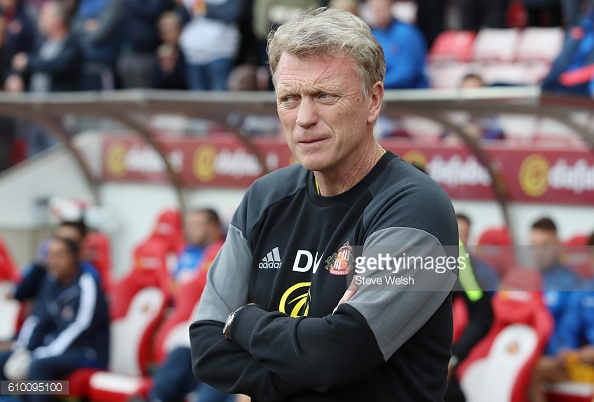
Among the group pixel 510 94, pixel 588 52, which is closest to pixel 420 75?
pixel 588 52

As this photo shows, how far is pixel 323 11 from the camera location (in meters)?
2.18

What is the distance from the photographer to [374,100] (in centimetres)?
215

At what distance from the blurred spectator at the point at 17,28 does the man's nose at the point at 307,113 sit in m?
10.9

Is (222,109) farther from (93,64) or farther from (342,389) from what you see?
(342,389)

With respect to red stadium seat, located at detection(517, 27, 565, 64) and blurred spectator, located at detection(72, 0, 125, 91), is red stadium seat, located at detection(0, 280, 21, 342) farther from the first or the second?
red stadium seat, located at detection(517, 27, 565, 64)

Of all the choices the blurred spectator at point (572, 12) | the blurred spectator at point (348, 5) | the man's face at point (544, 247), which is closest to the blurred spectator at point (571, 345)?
the man's face at point (544, 247)

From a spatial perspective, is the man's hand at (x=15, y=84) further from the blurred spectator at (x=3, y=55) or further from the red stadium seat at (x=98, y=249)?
the red stadium seat at (x=98, y=249)

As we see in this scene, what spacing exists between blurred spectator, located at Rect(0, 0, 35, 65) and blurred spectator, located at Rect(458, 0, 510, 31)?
5.39 m

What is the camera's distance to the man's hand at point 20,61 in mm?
11742

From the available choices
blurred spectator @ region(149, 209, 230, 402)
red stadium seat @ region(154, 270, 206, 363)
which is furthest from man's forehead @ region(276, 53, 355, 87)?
red stadium seat @ region(154, 270, 206, 363)

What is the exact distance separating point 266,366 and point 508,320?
4192mm

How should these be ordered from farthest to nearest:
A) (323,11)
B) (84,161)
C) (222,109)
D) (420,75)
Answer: (84,161) → (420,75) → (222,109) → (323,11)

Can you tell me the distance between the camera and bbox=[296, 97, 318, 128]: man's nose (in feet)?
6.84

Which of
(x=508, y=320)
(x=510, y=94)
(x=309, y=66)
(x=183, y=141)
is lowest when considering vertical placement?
(x=508, y=320)
